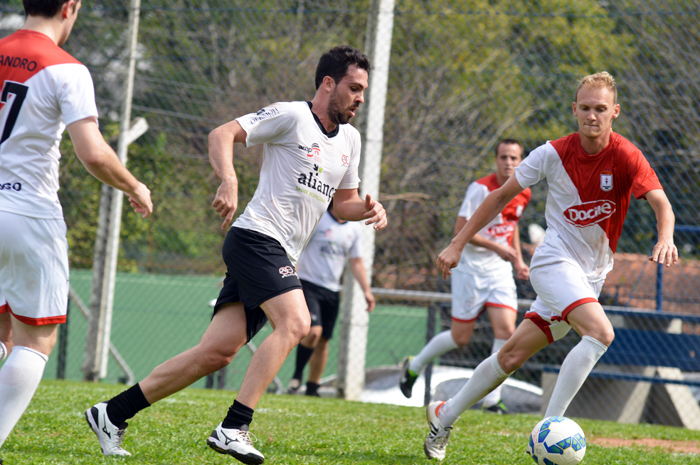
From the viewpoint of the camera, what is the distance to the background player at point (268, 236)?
3227 mm

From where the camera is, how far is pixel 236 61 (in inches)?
391

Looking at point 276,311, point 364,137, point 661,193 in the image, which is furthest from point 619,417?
point 276,311

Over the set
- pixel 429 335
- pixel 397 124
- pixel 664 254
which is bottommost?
pixel 429 335

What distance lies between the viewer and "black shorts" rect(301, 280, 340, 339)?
7414 mm

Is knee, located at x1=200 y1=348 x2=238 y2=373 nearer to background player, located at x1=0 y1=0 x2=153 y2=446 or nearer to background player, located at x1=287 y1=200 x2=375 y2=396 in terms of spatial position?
background player, located at x1=0 y1=0 x2=153 y2=446

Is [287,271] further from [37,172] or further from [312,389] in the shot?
[312,389]

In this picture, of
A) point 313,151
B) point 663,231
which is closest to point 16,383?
point 313,151

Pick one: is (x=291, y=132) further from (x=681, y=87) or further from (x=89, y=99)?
(x=681, y=87)

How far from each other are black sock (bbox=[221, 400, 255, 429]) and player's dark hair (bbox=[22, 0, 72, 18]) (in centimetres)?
174

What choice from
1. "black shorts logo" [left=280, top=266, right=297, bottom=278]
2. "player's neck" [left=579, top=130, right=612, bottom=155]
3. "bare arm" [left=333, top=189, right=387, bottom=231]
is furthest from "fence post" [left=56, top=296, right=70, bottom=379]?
"player's neck" [left=579, top=130, right=612, bottom=155]

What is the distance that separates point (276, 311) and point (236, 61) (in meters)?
7.31

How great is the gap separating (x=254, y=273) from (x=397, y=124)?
282 inches

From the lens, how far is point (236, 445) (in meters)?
3.00

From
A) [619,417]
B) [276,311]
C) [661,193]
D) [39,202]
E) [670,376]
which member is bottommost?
[619,417]
